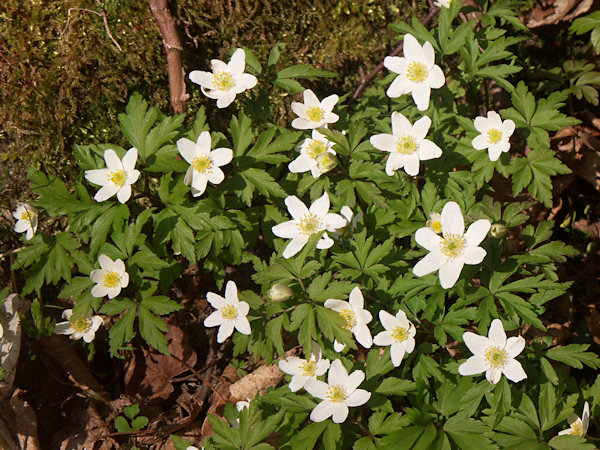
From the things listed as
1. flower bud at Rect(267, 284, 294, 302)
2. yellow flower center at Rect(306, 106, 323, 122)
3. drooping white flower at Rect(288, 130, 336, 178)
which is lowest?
flower bud at Rect(267, 284, 294, 302)

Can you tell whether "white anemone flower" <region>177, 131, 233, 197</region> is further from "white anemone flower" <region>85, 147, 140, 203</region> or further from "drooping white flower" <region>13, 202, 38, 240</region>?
"drooping white flower" <region>13, 202, 38, 240</region>

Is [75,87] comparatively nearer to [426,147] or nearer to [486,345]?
[426,147]

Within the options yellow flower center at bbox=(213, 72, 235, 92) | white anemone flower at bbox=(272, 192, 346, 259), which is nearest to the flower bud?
white anemone flower at bbox=(272, 192, 346, 259)

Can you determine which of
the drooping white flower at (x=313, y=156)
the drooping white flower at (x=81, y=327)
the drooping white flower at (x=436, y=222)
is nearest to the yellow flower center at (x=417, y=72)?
the drooping white flower at (x=313, y=156)

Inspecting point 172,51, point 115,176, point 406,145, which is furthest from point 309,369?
point 172,51

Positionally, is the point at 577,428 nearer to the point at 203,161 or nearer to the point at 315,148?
the point at 315,148

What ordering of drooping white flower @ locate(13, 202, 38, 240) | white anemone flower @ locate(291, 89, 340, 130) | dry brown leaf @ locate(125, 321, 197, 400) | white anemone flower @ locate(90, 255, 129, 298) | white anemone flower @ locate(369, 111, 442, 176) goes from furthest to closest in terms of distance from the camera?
dry brown leaf @ locate(125, 321, 197, 400), drooping white flower @ locate(13, 202, 38, 240), white anemone flower @ locate(291, 89, 340, 130), white anemone flower @ locate(90, 255, 129, 298), white anemone flower @ locate(369, 111, 442, 176)

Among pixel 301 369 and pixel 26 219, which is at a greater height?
pixel 26 219
